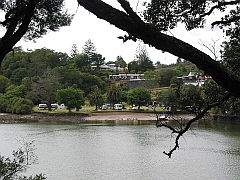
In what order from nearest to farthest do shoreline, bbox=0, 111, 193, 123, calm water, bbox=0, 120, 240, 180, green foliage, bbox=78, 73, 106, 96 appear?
calm water, bbox=0, 120, 240, 180, shoreline, bbox=0, 111, 193, 123, green foliage, bbox=78, 73, 106, 96

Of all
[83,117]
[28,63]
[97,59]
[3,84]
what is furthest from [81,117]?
[97,59]

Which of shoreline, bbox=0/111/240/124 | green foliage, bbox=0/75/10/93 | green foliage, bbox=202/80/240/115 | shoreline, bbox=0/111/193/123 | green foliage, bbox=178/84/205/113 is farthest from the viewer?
green foliage, bbox=0/75/10/93

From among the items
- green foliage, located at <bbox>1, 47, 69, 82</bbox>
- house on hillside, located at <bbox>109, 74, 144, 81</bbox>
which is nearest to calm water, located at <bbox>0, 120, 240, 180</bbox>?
green foliage, located at <bbox>1, 47, 69, 82</bbox>

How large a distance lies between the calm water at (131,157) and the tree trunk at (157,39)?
587 centimetres

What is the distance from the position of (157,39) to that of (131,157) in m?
8.01

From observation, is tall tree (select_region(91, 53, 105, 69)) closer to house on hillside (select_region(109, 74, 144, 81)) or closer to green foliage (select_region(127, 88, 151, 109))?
house on hillside (select_region(109, 74, 144, 81))

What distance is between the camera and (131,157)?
9398 mm

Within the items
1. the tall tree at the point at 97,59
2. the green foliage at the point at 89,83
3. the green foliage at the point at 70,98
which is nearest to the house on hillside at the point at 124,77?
the tall tree at the point at 97,59

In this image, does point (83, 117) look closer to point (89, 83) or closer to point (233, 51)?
point (89, 83)

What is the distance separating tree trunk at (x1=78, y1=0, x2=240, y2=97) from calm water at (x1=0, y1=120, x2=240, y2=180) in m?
5.87

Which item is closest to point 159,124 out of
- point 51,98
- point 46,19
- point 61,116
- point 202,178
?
point 46,19

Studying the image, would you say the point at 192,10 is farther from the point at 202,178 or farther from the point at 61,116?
the point at 61,116

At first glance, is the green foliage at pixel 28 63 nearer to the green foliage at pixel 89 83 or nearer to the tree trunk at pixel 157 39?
the green foliage at pixel 89 83

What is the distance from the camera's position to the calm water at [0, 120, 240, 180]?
7.63 meters
